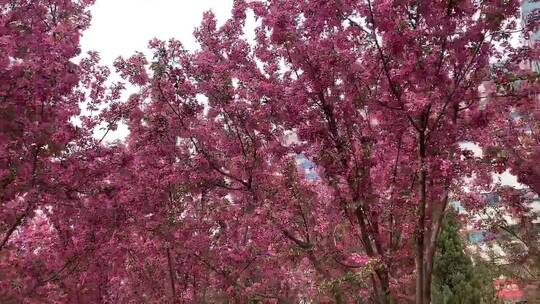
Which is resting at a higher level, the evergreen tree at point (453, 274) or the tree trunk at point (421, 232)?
the evergreen tree at point (453, 274)

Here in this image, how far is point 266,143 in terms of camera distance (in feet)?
29.9

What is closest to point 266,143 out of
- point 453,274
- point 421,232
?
point 421,232

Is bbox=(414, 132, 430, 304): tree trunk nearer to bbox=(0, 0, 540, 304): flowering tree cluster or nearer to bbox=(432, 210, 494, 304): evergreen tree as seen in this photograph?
bbox=(0, 0, 540, 304): flowering tree cluster

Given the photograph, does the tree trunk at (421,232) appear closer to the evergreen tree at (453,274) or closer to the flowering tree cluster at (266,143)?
the flowering tree cluster at (266,143)

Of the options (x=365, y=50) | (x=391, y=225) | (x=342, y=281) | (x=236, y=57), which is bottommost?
(x=342, y=281)

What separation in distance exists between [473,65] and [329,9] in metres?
2.33

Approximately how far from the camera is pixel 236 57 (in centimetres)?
926

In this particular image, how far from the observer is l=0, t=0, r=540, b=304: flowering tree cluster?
7398mm

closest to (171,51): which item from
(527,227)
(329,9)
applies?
(329,9)

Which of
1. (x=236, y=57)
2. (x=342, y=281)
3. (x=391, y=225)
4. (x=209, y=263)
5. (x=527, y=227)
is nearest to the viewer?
(x=342, y=281)

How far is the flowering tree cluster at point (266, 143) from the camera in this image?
7.40 meters

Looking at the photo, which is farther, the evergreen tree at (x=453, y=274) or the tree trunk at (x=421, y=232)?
the evergreen tree at (x=453, y=274)

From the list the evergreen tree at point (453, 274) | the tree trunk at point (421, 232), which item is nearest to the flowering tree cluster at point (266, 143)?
the tree trunk at point (421, 232)

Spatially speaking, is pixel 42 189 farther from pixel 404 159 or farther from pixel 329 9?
pixel 404 159
